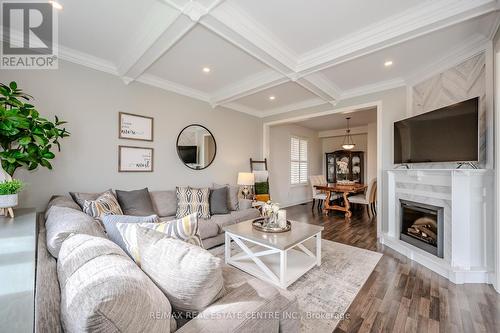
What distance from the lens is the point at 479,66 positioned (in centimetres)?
244

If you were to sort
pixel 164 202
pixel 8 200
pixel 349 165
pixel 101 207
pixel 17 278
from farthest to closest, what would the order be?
pixel 349 165
pixel 164 202
pixel 101 207
pixel 8 200
pixel 17 278

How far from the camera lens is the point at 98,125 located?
2.91 m

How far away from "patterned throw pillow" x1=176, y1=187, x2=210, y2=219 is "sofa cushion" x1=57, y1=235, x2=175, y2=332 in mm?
2288

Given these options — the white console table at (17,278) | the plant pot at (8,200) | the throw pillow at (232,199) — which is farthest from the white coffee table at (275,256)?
the plant pot at (8,200)

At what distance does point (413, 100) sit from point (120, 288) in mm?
4221

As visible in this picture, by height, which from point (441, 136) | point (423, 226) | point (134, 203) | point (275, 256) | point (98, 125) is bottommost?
point (275, 256)

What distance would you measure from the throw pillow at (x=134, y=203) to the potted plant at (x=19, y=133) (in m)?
0.89

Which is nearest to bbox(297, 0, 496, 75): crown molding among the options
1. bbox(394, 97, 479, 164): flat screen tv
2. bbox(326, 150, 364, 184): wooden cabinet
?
bbox(394, 97, 479, 164): flat screen tv

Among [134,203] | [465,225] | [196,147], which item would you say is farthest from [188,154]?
[465,225]

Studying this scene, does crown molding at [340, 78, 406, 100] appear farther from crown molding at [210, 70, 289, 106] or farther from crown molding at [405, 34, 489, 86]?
crown molding at [210, 70, 289, 106]

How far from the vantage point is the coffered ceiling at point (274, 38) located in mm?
1921

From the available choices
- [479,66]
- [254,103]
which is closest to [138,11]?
[254,103]

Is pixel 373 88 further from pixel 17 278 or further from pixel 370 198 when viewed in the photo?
pixel 17 278

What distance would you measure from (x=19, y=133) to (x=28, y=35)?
4.20 ft
